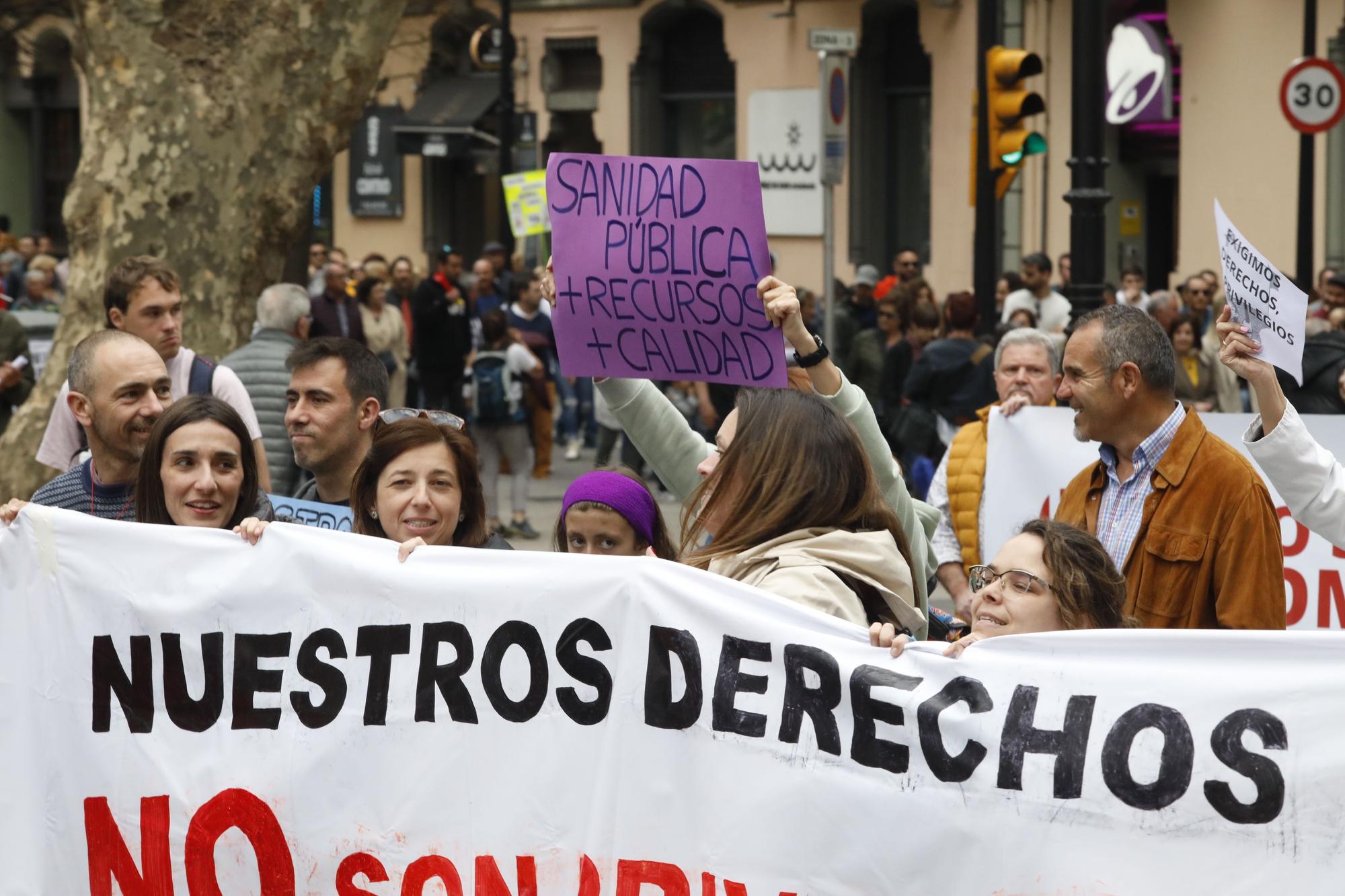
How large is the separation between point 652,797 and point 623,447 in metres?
11.3

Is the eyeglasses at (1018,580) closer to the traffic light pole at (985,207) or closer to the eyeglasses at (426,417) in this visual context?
the eyeglasses at (426,417)

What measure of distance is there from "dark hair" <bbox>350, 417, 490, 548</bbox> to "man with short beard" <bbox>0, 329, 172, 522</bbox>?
812 millimetres

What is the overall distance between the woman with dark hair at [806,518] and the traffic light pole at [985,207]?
952 centimetres

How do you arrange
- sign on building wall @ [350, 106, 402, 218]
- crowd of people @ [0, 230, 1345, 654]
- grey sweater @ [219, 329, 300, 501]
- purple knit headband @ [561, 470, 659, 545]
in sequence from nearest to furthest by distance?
crowd of people @ [0, 230, 1345, 654], purple knit headband @ [561, 470, 659, 545], grey sweater @ [219, 329, 300, 501], sign on building wall @ [350, 106, 402, 218]

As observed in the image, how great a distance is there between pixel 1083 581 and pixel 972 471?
260 cm

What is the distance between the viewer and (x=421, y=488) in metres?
4.17

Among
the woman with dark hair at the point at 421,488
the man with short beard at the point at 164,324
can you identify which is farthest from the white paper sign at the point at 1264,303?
the man with short beard at the point at 164,324

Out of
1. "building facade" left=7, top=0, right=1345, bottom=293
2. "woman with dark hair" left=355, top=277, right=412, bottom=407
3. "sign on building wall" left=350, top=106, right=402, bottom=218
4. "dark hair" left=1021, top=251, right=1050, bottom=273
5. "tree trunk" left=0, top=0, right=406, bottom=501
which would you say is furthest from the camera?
"sign on building wall" left=350, top=106, right=402, bottom=218

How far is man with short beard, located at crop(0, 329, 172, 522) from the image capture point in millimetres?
4816

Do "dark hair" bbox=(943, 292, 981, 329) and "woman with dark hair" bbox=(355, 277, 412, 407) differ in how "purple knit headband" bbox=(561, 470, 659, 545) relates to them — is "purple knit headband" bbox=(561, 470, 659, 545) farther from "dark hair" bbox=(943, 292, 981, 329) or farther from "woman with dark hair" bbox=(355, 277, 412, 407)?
"woman with dark hair" bbox=(355, 277, 412, 407)

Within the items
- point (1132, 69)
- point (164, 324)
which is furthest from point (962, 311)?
point (1132, 69)

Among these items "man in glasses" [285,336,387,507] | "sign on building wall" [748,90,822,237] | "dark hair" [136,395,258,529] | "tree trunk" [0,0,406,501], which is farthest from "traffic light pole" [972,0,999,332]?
"sign on building wall" [748,90,822,237]

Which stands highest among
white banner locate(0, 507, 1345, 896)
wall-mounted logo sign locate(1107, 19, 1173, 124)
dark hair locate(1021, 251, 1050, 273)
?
wall-mounted logo sign locate(1107, 19, 1173, 124)

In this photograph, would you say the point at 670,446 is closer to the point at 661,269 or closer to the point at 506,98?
the point at 661,269
